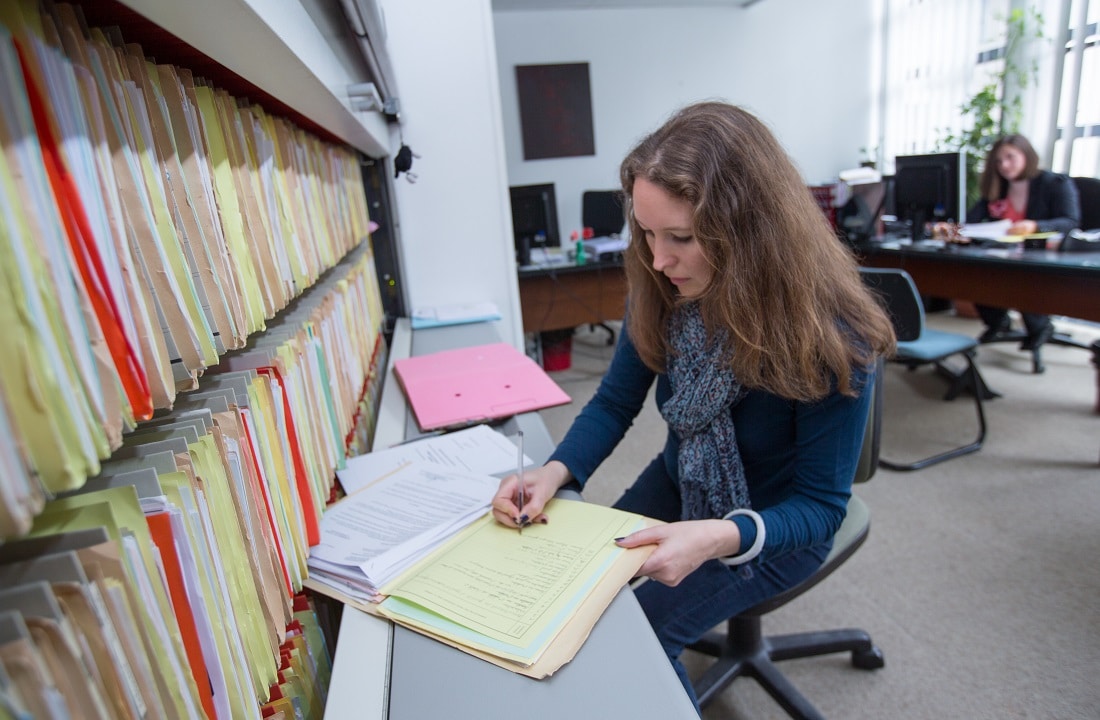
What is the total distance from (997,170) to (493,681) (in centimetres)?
405

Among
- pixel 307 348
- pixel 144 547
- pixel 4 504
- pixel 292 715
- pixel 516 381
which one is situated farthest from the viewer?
pixel 516 381

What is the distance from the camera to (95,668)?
328 mm

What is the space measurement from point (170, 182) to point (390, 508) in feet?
1.88

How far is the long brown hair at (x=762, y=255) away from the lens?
910 millimetres

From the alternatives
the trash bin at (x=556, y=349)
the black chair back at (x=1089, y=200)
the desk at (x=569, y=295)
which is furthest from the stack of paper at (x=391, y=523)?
the black chair back at (x=1089, y=200)

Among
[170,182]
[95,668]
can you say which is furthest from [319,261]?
[95,668]

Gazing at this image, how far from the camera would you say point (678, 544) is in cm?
82

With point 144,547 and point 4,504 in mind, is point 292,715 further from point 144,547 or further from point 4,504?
point 4,504

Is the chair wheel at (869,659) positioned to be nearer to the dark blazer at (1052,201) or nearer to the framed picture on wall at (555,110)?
the dark blazer at (1052,201)

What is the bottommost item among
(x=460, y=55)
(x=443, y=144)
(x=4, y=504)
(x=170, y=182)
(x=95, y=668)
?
(x=95, y=668)

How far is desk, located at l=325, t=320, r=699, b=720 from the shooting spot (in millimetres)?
586

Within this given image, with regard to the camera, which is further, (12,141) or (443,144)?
(443,144)

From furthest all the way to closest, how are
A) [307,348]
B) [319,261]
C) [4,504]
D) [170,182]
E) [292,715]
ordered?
[319,261]
[307,348]
[292,715]
[170,182]
[4,504]

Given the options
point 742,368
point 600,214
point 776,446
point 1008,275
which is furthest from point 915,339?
point 600,214
